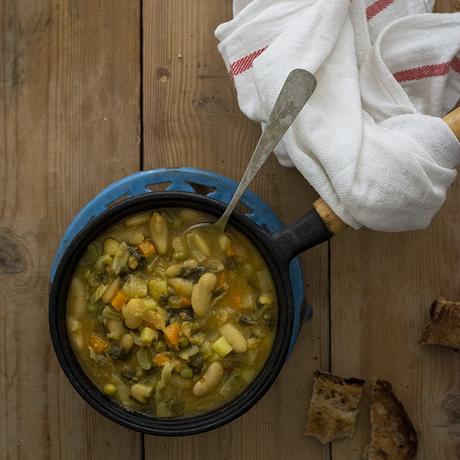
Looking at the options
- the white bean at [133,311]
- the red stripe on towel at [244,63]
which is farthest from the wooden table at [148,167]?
the white bean at [133,311]

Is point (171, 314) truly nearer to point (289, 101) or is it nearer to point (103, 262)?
point (103, 262)

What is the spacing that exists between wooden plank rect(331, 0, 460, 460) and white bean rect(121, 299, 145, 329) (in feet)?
1.60

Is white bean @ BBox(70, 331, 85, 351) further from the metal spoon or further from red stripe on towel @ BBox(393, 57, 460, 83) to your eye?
red stripe on towel @ BBox(393, 57, 460, 83)

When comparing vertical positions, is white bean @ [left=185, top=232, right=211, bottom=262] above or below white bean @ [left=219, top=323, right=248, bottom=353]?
above

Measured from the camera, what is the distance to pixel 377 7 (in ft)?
5.17

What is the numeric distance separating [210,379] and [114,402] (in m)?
0.19

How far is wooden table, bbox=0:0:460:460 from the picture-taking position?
1.68 m

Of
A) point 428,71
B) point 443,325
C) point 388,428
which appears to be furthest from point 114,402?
point 428,71

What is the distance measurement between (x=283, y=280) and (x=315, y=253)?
1.04 feet

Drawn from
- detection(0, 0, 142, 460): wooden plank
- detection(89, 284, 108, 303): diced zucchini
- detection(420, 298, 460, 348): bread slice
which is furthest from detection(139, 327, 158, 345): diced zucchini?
detection(420, 298, 460, 348): bread slice

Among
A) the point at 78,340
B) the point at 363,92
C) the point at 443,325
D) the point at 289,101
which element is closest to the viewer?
the point at 289,101

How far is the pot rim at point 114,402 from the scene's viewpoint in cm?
141

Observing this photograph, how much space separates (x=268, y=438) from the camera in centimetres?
172

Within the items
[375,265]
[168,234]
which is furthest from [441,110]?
[168,234]
